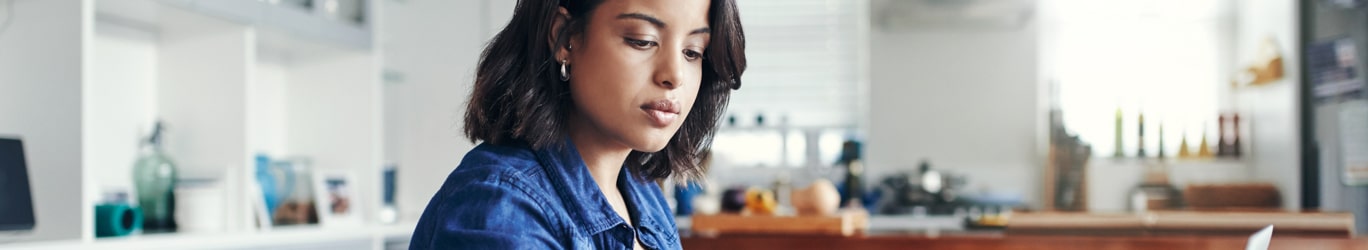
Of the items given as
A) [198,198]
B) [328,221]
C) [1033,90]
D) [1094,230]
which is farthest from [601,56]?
[1033,90]

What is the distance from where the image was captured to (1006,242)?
2383 mm

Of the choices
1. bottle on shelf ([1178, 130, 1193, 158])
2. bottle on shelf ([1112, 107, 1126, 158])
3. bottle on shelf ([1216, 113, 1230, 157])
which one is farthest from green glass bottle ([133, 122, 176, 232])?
bottle on shelf ([1216, 113, 1230, 157])

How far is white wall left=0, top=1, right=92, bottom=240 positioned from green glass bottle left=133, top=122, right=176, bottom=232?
43 centimetres

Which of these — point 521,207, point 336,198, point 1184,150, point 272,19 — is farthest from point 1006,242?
point 1184,150

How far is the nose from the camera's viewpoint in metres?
0.86

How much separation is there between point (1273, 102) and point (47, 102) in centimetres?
454

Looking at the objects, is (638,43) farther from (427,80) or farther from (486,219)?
(427,80)

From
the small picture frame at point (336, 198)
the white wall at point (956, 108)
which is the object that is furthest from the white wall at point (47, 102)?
the white wall at point (956, 108)

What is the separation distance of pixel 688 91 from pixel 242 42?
2.34m

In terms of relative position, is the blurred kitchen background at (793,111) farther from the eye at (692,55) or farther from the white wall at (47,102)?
the eye at (692,55)

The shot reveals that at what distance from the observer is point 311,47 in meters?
3.43

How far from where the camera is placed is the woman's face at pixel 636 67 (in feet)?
2.82

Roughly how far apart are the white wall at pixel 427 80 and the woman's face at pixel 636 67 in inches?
124

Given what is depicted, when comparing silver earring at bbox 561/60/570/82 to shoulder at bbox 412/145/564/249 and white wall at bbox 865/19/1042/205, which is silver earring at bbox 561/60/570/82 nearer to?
shoulder at bbox 412/145/564/249
